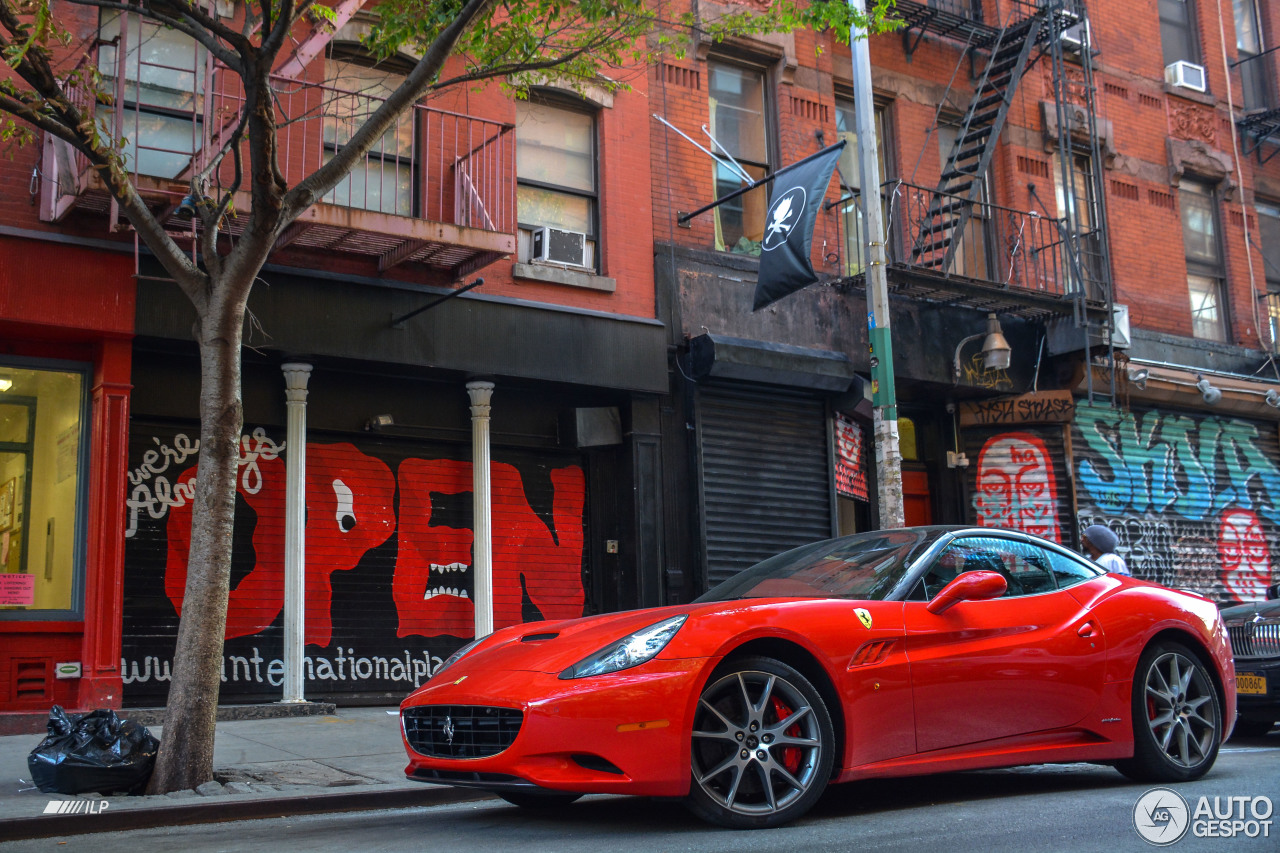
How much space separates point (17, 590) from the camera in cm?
1006

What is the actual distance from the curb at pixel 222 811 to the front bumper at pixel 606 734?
1906 millimetres

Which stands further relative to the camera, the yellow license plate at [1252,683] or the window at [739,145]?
the window at [739,145]

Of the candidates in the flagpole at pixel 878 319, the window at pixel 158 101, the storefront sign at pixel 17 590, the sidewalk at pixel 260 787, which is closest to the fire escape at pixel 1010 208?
the flagpole at pixel 878 319

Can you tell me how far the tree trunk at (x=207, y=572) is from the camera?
689 cm

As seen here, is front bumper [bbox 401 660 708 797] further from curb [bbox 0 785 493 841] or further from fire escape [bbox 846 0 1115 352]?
fire escape [bbox 846 0 1115 352]

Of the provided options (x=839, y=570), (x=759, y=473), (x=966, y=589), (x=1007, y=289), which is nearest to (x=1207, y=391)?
(x=1007, y=289)

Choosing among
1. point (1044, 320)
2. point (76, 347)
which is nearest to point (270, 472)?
point (76, 347)

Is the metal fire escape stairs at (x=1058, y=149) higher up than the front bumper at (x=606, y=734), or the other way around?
the metal fire escape stairs at (x=1058, y=149)

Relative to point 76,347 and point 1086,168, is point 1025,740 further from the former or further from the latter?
point 1086,168

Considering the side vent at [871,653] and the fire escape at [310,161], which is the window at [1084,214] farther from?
the side vent at [871,653]

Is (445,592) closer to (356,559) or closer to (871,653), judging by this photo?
(356,559)

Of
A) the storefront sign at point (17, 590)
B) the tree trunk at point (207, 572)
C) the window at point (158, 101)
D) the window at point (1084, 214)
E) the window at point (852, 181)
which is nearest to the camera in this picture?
the tree trunk at point (207, 572)

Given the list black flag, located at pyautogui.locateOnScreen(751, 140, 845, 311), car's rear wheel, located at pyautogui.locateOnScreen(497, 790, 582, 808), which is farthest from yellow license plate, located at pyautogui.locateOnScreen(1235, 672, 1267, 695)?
car's rear wheel, located at pyautogui.locateOnScreen(497, 790, 582, 808)

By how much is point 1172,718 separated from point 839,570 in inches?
81.4
